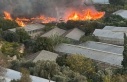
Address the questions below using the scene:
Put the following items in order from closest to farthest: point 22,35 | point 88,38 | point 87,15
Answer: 1. point 22,35
2. point 88,38
3. point 87,15

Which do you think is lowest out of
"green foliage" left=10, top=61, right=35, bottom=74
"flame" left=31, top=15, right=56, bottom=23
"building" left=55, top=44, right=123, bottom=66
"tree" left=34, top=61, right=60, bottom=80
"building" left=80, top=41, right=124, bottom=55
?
"flame" left=31, top=15, right=56, bottom=23

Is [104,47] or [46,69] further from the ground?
[46,69]

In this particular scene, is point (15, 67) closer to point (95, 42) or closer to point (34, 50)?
point (34, 50)

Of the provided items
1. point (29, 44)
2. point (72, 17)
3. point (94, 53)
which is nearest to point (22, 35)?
point (29, 44)

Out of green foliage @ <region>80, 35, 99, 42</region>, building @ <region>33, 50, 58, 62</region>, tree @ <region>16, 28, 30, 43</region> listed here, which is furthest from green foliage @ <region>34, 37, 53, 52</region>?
green foliage @ <region>80, 35, 99, 42</region>

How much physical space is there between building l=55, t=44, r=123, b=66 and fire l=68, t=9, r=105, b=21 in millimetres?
12399

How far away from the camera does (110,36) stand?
32031 mm

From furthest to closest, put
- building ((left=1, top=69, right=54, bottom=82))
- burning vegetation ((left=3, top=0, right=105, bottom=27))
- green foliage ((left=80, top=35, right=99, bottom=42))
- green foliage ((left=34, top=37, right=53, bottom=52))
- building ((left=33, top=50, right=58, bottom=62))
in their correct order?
burning vegetation ((left=3, top=0, right=105, bottom=27))
green foliage ((left=80, top=35, right=99, bottom=42))
green foliage ((left=34, top=37, right=53, bottom=52))
building ((left=33, top=50, right=58, bottom=62))
building ((left=1, top=69, right=54, bottom=82))

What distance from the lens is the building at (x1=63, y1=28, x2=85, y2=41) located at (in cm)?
3262

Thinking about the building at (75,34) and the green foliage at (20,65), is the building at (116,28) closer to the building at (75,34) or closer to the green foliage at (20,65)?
the building at (75,34)

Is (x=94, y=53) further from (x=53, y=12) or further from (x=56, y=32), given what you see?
(x=53, y=12)

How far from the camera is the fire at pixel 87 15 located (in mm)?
41125

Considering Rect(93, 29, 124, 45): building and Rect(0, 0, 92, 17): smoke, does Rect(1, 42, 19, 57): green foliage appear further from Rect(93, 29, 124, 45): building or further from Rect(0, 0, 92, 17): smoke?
Rect(0, 0, 92, 17): smoke

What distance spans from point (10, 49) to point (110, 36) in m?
→ 9.62
